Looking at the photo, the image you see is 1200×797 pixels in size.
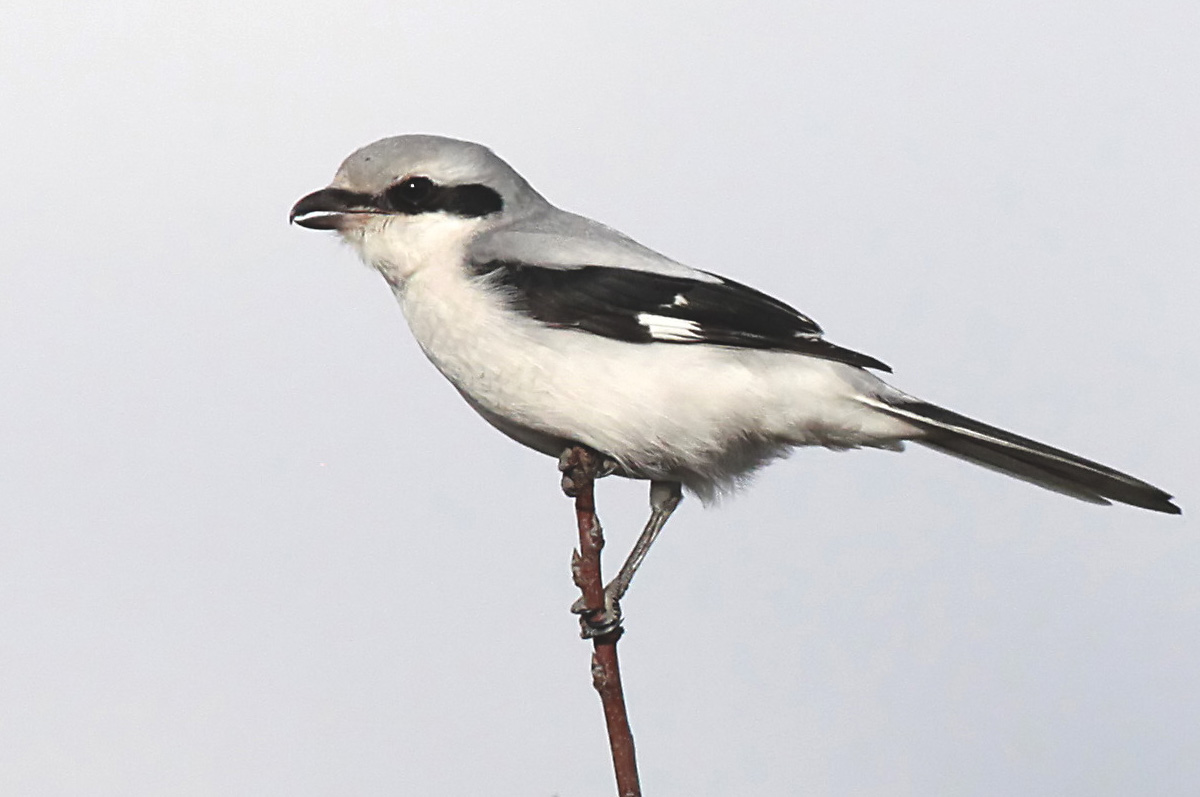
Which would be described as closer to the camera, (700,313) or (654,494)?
(700,313)

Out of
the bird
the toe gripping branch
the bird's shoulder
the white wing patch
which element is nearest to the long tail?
the bird

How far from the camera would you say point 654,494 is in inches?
118

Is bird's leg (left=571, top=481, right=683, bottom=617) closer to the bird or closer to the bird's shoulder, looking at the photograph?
the bird

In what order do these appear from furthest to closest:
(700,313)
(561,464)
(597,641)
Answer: (700,313) < (561,464) < (597,641)

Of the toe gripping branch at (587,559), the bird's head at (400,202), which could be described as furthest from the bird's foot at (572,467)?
the bird's head at (400,202)

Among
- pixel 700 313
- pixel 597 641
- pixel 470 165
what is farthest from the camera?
pixel 470 165

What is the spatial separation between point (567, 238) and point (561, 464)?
1.84ft

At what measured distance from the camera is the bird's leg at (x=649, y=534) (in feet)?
8.84

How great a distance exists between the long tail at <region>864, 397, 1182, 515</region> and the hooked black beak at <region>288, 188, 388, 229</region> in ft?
3.51

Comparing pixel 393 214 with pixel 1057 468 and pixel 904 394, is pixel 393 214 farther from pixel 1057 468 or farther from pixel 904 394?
pixel 1057 468

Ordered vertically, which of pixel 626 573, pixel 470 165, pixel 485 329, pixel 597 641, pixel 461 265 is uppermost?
pixel 470 165

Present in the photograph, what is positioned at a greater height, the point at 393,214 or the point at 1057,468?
the point at 393,214

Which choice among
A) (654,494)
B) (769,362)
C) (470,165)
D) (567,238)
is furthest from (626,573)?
(470,165)

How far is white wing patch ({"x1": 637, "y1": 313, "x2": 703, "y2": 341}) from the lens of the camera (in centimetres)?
273
